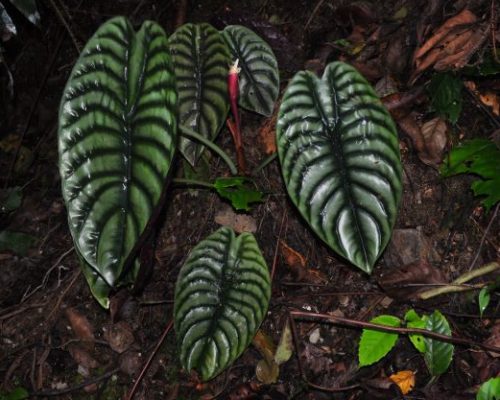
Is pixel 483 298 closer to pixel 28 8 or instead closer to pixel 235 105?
pixel 235 105

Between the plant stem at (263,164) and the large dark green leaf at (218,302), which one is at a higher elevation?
the plant stem at (263,164)

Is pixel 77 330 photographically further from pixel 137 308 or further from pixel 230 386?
pixel 230 386

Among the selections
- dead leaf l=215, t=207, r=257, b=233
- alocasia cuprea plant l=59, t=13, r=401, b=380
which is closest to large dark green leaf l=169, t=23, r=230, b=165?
alocasia cuprea plant l=59, t=13, r=401, b=380

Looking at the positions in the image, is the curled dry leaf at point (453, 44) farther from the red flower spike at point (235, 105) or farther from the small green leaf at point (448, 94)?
the red flower spike at point (235, 105)

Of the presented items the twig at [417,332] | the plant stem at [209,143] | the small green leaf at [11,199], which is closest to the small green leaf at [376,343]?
the twig at [417,332]

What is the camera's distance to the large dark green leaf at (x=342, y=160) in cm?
158

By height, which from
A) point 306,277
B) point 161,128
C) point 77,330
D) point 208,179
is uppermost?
point 161,128

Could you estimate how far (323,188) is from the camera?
5.39 ft

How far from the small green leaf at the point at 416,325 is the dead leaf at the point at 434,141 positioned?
60 cm

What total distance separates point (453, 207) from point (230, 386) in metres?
0.98

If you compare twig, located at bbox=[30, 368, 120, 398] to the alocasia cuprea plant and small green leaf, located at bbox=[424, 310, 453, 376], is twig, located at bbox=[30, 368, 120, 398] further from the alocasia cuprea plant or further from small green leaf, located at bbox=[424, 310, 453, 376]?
small green leaf, located at bbox=[424, 310, 453, 376]

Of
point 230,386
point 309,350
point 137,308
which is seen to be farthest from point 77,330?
point 309,350

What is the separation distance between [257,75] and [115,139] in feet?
2.99

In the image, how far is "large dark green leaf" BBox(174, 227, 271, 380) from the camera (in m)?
1.74
